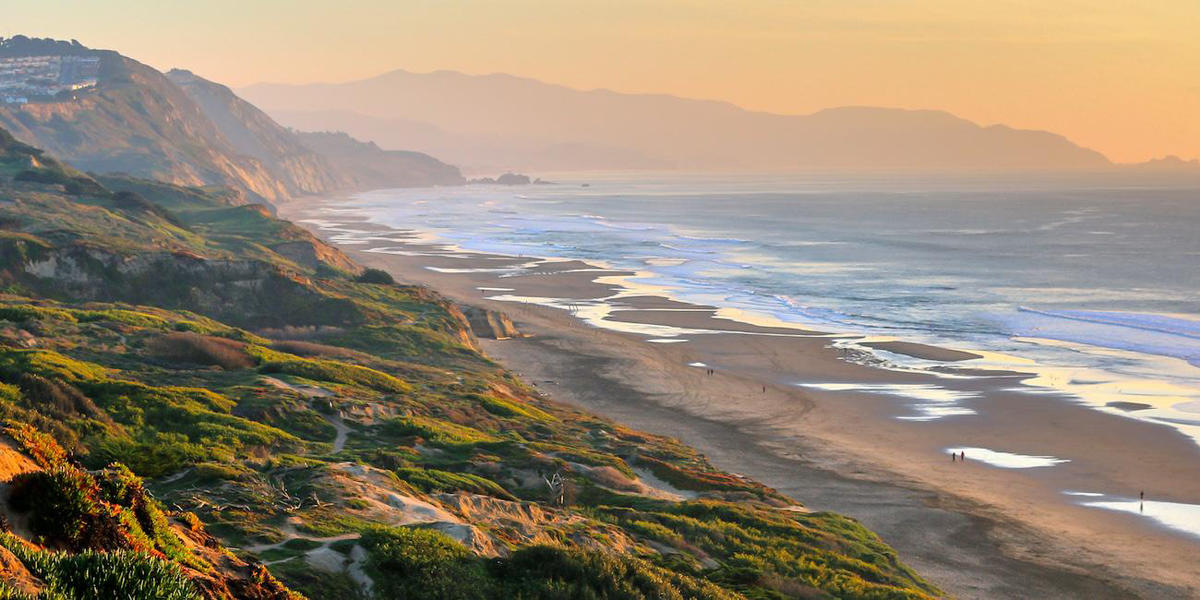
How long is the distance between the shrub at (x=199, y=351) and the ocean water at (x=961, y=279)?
1210 inches

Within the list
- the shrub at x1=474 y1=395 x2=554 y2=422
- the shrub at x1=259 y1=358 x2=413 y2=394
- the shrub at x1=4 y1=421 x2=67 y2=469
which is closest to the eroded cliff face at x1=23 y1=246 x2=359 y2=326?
the shrub at x1=259 y1=358 x2=413 y2=394

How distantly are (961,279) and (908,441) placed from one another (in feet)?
207

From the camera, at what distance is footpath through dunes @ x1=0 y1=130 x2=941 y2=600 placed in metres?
12.8

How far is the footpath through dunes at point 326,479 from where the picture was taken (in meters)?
12.8

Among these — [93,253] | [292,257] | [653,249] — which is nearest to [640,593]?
[93,253]

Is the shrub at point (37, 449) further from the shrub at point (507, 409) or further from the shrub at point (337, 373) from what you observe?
the shrub at point (507, 409)

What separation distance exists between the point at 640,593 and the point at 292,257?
7109 cm

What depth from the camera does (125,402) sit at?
26656 millimetres

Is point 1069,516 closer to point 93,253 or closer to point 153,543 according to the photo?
point 153,543

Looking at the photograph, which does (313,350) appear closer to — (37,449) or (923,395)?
(923,395)

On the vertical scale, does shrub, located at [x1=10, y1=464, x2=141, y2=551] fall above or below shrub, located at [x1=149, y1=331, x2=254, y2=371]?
above

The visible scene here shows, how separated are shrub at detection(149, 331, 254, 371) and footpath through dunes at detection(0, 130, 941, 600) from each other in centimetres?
8

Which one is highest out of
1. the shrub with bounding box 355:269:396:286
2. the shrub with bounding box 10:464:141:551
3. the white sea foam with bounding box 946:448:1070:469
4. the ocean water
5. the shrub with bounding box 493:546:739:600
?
the shrub with bounding box 10:464:141:551

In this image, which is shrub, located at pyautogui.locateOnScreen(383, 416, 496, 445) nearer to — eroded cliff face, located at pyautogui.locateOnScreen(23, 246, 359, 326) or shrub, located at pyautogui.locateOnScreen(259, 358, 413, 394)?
shrub, located at pyautogui.locateOnScreen(259, 358, 413, 394)
